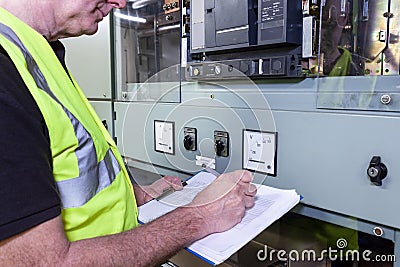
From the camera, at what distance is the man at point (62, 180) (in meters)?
0.45

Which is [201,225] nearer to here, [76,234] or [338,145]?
[76,234]

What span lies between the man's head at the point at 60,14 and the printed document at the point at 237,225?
1.60ft

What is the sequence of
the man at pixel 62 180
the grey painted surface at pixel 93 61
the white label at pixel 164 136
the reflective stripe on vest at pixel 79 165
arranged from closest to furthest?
the man at pixel 62 180 → the reflective stripe on vest at pixel 79 165 → the white label at pixel 164 136 → the grey painted surface at pixel 93 61

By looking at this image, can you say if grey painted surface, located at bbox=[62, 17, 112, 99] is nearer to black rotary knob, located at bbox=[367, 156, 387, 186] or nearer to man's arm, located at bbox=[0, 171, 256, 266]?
man's arm, located at bbox=[0, 171, 256, 266]

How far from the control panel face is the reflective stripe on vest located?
1.54 feet

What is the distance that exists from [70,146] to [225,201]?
390 millimetres

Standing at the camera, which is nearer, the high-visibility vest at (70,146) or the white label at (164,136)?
the high-visibility vest at (70,146)

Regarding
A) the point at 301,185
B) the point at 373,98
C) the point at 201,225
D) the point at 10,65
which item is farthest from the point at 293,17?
the point at 10,65

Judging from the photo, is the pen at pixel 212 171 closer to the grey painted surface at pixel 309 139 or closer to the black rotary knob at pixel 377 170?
the grey painted surface at pixel 309 139

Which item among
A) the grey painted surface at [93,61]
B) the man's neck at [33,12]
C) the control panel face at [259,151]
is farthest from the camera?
the grey painted surface at [93,61]

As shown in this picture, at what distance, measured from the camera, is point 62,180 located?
575mm

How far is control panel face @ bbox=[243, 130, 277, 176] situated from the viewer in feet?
3.09

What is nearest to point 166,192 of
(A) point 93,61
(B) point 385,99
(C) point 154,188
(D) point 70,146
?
(C) point 154,188

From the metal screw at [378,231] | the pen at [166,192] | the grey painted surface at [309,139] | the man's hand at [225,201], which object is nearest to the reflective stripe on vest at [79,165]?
the man's hand at [225,201]
